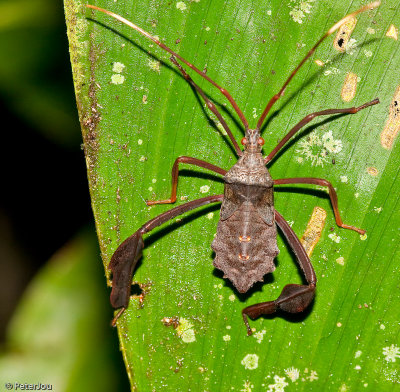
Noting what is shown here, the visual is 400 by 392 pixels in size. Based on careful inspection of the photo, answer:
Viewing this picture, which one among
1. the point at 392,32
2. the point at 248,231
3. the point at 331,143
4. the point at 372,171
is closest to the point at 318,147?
the point at 331,143

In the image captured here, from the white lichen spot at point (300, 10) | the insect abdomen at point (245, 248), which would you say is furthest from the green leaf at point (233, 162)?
the insect abdomen at point (245, 248)

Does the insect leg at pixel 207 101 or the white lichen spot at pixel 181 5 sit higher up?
the white lichen spot at pixel 181 5

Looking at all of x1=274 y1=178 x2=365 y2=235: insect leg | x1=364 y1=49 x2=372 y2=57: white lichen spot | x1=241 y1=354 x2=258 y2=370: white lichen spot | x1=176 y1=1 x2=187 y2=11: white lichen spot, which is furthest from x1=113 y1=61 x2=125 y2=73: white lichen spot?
x1=241 y1=354 x2=258 y2=370: white lichen spot

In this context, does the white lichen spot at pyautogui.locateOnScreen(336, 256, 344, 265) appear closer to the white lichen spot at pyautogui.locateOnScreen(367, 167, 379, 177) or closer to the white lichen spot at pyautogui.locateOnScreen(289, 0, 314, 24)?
the white lichen spot at pyautogui.locateOnScreen(367, 167, 379, 177)

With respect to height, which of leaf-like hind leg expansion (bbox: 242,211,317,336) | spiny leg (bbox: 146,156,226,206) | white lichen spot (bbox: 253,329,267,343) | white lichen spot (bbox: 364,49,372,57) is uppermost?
white lichen spot (bbox: 364,49,372,57)

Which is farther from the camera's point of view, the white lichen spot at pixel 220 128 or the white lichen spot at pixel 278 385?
Answer: the white lichen spot at pixel 220 128

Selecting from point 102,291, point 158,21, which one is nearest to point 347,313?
point 102,291

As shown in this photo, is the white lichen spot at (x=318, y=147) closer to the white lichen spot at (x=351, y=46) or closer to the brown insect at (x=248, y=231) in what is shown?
the brown insect at (x=248, y=231)
